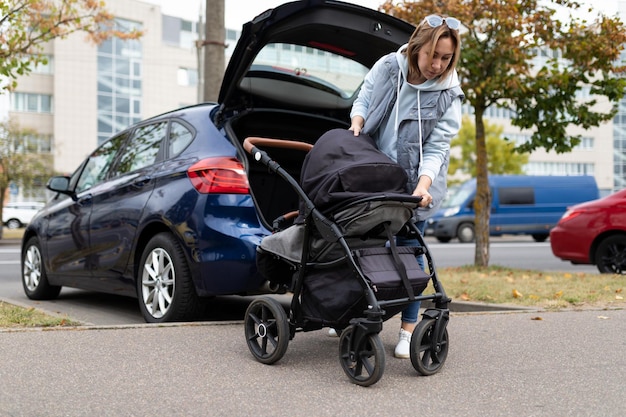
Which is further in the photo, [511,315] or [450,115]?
[511,315]

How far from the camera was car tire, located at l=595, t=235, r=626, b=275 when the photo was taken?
10.2m

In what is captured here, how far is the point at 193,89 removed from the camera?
58.3 metres

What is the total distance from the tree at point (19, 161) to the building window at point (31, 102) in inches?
816

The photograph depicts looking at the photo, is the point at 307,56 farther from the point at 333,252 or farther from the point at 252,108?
the point at 333,252

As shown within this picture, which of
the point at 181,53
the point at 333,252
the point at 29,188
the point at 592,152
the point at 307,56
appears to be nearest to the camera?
the point at 333,252

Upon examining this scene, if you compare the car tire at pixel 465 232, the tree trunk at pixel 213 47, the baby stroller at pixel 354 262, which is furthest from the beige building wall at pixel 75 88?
the baby stroller at pixel 354 262

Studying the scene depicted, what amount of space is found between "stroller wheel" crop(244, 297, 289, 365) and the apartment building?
154ft

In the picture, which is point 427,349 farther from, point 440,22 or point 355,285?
point 440,22

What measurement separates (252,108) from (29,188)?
26.8 meters

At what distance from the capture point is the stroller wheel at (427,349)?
12.2 feet

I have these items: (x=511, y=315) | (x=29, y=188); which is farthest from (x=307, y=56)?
(x=29, y=188)

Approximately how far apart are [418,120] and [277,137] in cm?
186

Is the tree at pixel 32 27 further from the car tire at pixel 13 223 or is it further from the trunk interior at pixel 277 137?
the car tire at pixel 13 223

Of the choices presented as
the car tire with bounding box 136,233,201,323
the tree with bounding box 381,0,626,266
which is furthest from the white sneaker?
the tree with bounding box 381,0,626,266
